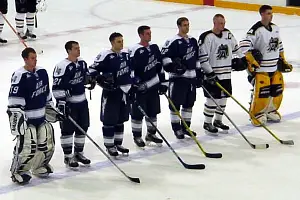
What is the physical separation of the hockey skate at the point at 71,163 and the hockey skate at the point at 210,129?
1498 millimetres

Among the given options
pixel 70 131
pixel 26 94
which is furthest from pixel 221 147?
pixel 26 94

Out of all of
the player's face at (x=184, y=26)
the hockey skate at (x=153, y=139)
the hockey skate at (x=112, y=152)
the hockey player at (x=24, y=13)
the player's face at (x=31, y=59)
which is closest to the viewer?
the player's face at (x=31, y=59)

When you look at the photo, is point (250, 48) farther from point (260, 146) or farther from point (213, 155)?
point (213, 155)

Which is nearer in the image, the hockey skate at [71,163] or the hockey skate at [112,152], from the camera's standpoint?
the hockey skate at [71,163]

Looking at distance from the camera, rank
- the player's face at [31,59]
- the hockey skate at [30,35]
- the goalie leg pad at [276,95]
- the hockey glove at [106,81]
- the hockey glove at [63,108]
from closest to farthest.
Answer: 1. the player's face at [31,59]
2. the hockey glove at [63,108]
3. the hockey glove at [106,81]
4. the goalie leg pad at [276,95]
5. the hockey skate at [30,35]

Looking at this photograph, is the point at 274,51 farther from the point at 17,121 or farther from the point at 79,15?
the point at 79,15

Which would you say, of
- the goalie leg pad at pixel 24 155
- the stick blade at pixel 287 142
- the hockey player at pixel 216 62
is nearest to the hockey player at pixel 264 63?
the hockey player at pixel 216 62

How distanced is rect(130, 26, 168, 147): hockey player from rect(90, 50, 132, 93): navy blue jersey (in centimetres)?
20

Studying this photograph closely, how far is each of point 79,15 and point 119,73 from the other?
7.75 meters

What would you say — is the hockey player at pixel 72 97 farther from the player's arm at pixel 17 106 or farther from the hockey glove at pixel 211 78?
the hockey glove at pixel 211 78

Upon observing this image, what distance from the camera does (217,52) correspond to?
744 centimetres

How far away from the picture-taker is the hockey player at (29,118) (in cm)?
611

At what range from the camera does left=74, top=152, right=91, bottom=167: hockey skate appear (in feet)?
22.0

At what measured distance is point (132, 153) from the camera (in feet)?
23.3
